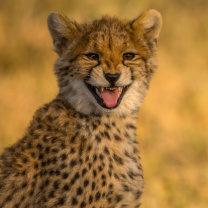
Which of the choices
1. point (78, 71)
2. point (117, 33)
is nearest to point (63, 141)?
point (78, 71)

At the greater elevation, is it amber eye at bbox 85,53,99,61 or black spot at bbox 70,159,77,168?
amber eye at bbox 85,53,99,61

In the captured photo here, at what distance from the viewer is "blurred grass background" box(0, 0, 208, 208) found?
602cm

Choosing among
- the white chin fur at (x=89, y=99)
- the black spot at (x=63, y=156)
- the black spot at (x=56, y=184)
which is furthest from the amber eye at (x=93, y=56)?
the black spot at (x=56, y=184)

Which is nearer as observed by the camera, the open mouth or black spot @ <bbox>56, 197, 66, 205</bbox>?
black spot @ <bbox>56, 197, 66, 205</bbox>

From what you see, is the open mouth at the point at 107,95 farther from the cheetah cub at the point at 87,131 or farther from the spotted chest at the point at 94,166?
the spotted chest at the point at 94,166

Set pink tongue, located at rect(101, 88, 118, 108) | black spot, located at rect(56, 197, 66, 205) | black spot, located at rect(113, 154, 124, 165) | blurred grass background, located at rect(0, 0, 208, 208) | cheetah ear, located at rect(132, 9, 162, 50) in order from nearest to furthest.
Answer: black spot, located at rect(56, 197, 66, 205), pink tongue, located at rect(101, 88, 118, 108), black spot, located at rect(113, 154, 124, 165), cheetah ear, located at rect(132, 9, 162, 50), blurred grass background, located at rect(0, 0, 208, 208)

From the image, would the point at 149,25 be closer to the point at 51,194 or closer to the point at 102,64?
the point at 102,64

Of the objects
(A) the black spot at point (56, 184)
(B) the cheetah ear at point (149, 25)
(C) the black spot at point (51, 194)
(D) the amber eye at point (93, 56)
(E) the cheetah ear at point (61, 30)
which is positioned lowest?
(C) the black spot at point (51, 194)

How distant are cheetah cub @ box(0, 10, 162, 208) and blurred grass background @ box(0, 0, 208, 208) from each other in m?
1.33

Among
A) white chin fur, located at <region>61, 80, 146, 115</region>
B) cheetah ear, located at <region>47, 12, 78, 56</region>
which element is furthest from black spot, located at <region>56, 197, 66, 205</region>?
cheetah ear, located at <region>47, 12, 78, 56</region>

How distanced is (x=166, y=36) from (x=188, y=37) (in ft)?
1.11

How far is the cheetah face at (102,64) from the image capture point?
378 cm

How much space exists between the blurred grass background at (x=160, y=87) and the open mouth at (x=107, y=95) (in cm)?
152

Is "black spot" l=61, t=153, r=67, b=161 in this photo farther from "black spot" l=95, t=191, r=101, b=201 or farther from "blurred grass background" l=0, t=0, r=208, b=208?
"blurred grass background" l=0, t=0, r=208, b=208
